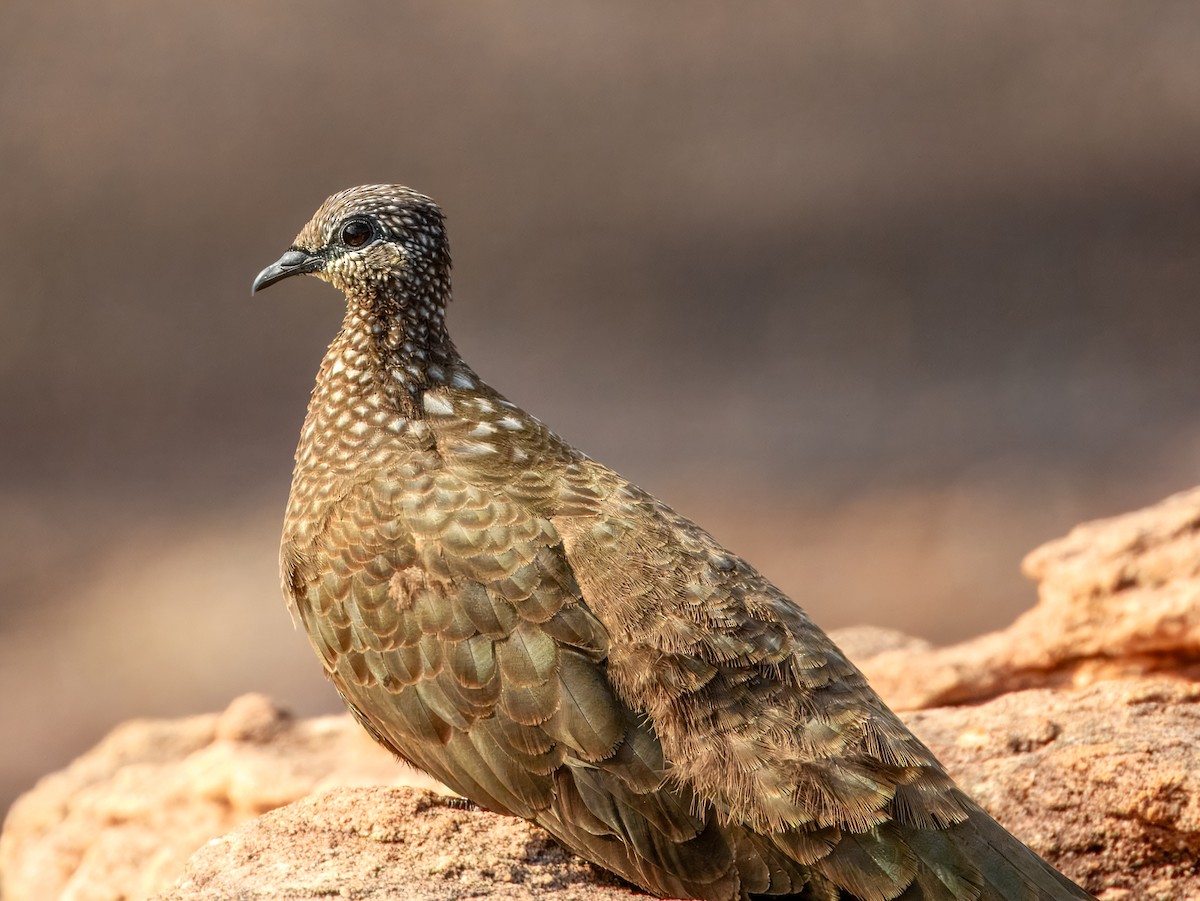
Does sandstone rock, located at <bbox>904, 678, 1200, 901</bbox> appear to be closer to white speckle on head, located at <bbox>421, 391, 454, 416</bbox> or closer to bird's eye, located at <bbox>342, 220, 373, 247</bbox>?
white speckle on head, located at <bbox>421, 391, 454, 416</bbox>

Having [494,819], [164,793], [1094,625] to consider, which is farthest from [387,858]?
[1094,625]

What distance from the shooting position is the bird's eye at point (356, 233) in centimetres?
329

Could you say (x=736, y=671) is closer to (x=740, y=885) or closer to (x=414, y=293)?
(x=740, y=885)

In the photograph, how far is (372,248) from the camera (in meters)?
3.29

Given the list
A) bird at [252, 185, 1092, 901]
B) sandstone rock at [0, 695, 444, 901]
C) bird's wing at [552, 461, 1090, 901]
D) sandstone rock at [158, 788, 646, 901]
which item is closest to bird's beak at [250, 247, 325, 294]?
bird at [252, 185, 1092, 901]

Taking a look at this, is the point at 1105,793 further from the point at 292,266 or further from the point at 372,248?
the point at 292,266

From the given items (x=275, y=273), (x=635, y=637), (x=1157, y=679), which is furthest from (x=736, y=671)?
(x=1157, y=679)

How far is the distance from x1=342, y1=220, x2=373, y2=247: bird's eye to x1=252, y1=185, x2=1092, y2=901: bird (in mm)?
385

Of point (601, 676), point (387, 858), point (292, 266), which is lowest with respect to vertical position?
point (387, 858)

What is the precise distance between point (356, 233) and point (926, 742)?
7.21 ft

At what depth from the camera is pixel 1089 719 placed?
3549 mm

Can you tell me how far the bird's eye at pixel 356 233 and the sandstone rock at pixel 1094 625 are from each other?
241 cm

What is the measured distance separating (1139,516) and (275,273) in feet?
10.5

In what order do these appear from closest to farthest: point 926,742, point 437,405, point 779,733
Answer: point 779,733
point 437,405
point 926,742
